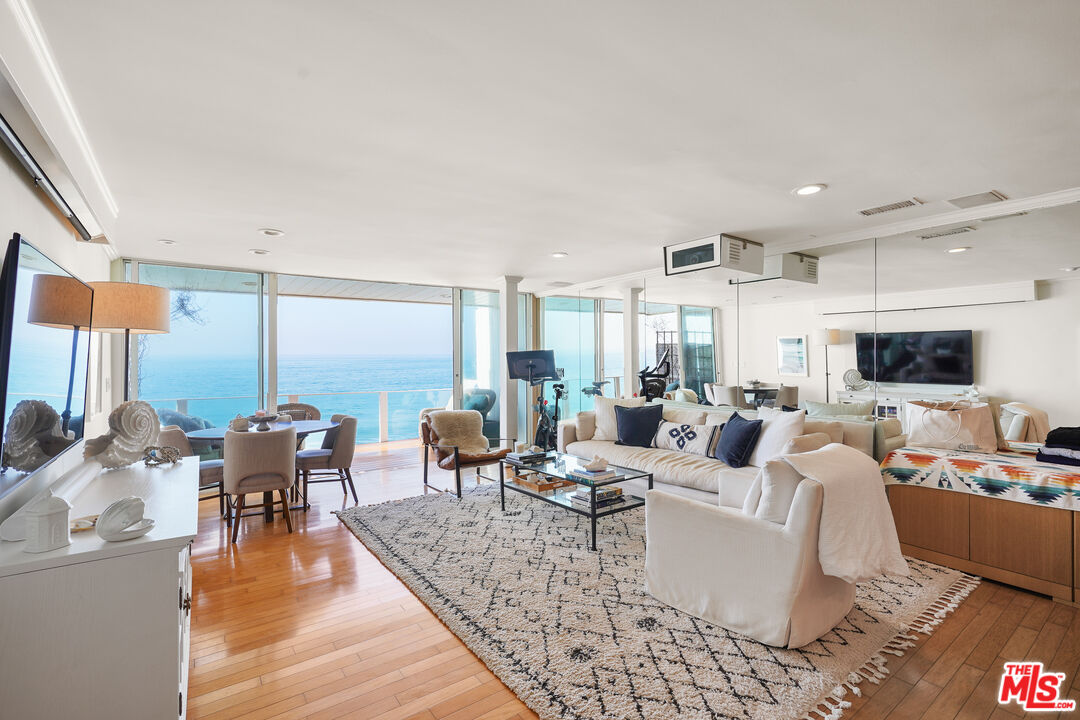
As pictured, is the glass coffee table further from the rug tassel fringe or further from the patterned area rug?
the rug tassel fringe

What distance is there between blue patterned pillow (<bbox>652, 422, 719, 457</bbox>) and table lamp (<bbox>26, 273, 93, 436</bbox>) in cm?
417

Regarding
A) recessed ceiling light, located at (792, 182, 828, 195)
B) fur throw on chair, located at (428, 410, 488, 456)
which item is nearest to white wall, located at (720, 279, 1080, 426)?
recessed ceiling light, located at (792, 182, 828, 195)

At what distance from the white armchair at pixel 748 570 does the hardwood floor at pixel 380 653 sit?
339mm

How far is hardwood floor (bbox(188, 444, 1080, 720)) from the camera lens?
6.47 feet

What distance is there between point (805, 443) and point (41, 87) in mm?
4068

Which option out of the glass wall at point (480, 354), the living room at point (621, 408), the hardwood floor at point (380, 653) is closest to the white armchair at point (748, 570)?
the living room at point (621, 408)

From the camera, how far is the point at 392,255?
16.4 feet

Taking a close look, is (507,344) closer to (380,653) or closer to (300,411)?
(300,411)

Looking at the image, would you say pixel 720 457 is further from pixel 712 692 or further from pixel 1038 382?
pixel 712 692

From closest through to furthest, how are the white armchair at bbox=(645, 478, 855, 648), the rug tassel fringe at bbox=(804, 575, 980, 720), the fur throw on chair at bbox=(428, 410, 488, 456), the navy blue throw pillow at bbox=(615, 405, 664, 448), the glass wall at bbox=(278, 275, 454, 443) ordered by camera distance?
the rug tassel fringe at bbox=(804, 575, 980, 720) → the white armchair at bbox=(645, 478, 855, 648) → the navy blue throw pillow at bbox=(615, 405, 664, 448) → the fur throw on chair at bbox=(428, 410, 488, 456) → the glass wall at bbox=(278, 275, 454, 443)

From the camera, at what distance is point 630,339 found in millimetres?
6398

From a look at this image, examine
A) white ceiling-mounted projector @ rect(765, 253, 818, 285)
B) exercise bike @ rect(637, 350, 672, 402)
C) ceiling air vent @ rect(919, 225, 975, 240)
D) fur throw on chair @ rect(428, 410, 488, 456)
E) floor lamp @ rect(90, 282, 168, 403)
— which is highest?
ceiling air vent @ rect(919, 225, 975, 240)

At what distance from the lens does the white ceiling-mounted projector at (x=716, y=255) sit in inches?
165

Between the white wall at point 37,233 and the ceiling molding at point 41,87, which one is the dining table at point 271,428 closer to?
the white wall at point 37,233
